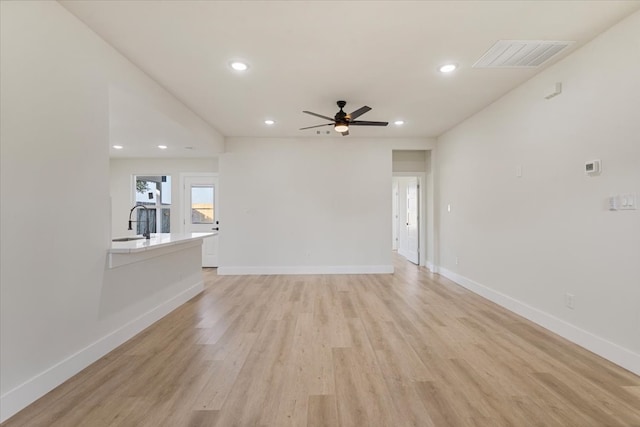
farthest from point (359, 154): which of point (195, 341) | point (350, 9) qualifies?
point (195, 341)

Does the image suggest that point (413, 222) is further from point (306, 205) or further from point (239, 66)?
point (239, 66)

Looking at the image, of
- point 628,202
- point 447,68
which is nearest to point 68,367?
point 447,68

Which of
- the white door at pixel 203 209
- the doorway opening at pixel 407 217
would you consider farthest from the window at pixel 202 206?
the doorway opening at pixel 407 217

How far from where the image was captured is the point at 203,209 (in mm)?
7078

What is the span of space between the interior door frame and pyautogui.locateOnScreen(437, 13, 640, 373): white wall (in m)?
1.96

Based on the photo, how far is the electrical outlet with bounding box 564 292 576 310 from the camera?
2.87m

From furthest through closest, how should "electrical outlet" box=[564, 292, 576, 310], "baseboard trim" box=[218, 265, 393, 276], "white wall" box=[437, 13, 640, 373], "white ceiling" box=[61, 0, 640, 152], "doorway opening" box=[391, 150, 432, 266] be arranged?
"doorway opening" box=[391, 150, 432, 266] → "baseboard trim" box=[218, 265, 393, 276] → "electrical outlet" box=[564, 292, 576, 310] → "white wall" box=[437, 13, 640, 373] → "white ceiling" box=[61, 0, 640, 152]

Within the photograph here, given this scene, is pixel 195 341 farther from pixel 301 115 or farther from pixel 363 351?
pixel 301 115

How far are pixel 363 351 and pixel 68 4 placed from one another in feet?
11.7

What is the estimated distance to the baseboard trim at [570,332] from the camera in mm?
2332

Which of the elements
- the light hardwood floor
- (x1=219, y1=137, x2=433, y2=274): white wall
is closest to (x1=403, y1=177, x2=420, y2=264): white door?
(x1=219, y1=137, x2=433, y2=274): white wall

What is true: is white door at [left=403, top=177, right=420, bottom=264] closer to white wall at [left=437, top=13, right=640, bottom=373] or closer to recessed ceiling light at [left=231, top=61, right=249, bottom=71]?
white wall at [left=437, top=13, right=640, bottom=373]

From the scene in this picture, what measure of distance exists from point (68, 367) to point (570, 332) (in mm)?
4312

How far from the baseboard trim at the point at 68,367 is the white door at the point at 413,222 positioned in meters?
5.43
